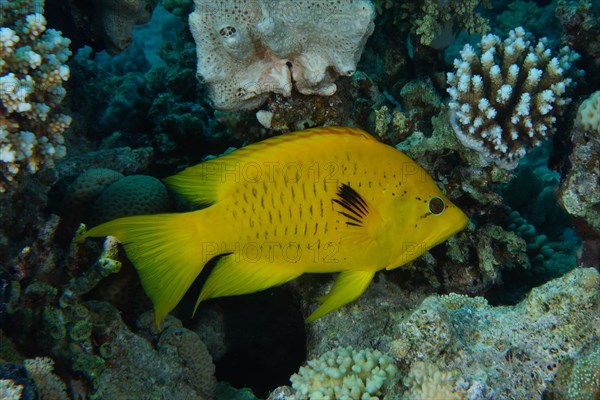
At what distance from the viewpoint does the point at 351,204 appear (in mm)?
2527

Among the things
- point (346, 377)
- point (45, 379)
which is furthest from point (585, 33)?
point (45, 379)

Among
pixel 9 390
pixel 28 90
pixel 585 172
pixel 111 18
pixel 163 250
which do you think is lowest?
pixel 9 390

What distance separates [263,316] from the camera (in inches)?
157

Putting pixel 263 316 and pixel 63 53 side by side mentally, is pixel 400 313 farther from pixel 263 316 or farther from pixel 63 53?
pixel 63 53

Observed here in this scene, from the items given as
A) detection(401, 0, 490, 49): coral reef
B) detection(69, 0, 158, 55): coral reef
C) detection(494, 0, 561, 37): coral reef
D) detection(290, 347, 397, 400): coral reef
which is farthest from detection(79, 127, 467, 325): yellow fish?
detection(494, 0, 561, 37): coral reef

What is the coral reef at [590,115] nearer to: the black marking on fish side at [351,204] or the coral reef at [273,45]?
the coral reef at [273,45]

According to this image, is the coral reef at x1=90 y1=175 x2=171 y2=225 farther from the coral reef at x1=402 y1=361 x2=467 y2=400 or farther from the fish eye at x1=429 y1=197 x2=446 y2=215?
the coral reef at x1=402 y1=361 x2=467 y2=400

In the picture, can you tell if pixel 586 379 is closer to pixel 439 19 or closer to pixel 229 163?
pixel 229 163

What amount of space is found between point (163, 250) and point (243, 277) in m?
0.52

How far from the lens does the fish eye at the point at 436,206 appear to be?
2.68 metres

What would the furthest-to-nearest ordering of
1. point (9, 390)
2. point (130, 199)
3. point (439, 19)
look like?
point (439, 19) < point (130, 199) < point (9, 390)

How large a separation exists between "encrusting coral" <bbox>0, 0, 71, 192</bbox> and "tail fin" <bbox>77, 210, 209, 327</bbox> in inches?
23.0

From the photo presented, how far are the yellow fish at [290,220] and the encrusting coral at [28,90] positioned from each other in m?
0.69

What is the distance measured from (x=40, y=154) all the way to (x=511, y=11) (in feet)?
29.5
